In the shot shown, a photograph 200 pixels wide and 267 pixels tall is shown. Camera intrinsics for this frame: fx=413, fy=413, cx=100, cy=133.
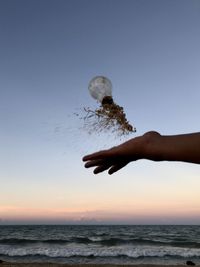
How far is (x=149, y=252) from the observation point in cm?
3469

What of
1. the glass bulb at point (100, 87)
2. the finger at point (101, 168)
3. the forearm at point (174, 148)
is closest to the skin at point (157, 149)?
the forearm at point (174, 148)

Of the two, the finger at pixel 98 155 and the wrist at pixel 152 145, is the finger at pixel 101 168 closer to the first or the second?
the finger at pixel 98 155

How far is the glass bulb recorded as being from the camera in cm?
424

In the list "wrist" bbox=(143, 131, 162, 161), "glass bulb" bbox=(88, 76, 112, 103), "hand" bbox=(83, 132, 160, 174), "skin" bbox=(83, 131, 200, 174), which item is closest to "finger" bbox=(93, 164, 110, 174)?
"hand" bbox=(83, 132, 160, 174)

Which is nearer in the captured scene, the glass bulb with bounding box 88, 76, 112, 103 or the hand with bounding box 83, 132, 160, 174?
the hand with bounding box 83, 132, 160, 174

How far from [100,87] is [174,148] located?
282cm

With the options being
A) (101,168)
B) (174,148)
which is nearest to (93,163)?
(101,168)

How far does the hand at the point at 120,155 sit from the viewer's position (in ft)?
5.39

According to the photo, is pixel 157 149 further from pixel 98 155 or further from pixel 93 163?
pixel 93 163

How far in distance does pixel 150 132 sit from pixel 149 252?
34723mm

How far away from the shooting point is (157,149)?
1.56 m

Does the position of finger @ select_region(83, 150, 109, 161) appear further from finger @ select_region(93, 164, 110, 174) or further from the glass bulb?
the glass bulb

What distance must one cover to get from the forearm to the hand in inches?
0.8

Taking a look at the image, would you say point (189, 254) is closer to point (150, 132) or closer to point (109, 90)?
point (109, 90)
